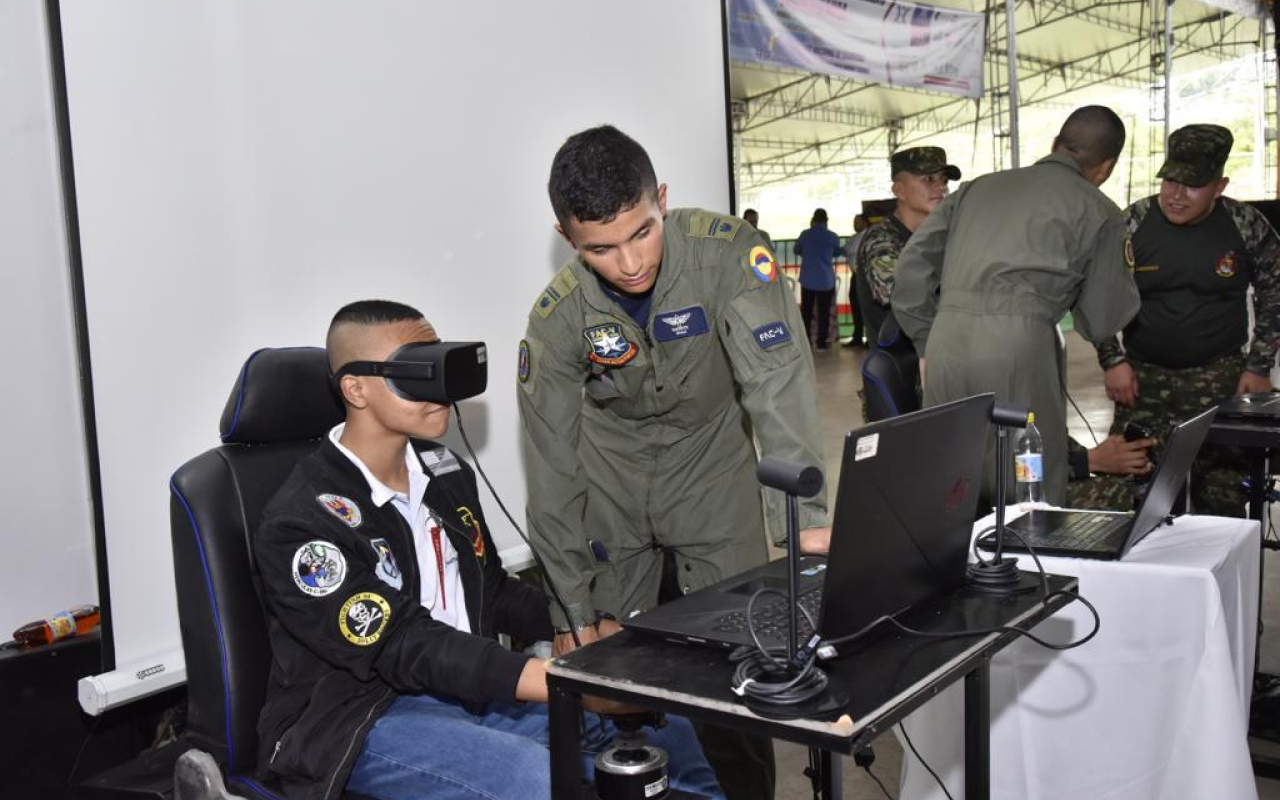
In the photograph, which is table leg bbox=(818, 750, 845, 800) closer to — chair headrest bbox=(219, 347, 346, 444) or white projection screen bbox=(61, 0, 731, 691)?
chair headrest bbox=(219, 347, 346, 444)

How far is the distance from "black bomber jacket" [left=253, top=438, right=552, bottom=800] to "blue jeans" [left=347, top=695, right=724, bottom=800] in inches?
1.2

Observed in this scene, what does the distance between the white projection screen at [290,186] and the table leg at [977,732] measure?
1.28 meters

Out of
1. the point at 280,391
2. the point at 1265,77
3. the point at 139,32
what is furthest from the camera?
the point at 1265,77

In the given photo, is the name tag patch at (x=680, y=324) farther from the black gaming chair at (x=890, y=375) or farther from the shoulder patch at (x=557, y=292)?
the black gaming chair at (x=890, y=375)

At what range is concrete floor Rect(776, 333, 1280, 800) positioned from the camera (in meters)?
2.40

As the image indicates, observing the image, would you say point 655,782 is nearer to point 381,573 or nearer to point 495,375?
point 381,573

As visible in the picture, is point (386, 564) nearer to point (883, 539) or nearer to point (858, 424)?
point (883, 539)

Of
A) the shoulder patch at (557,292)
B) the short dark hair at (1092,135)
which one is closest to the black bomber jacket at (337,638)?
the shoulder patch at (557,292)

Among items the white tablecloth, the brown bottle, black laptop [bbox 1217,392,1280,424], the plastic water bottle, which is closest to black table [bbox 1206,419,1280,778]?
black laptop [bbox 1217,392,1280,424]

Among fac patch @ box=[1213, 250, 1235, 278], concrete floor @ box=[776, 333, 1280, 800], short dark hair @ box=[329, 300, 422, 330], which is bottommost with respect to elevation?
concrete floor @ box=[776, 333, 1280, 800]

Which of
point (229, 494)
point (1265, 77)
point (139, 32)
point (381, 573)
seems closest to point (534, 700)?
point (381, 573)

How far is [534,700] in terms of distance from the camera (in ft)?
4.63

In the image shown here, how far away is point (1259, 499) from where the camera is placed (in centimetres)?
265

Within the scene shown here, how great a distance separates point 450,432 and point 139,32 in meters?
0.96
